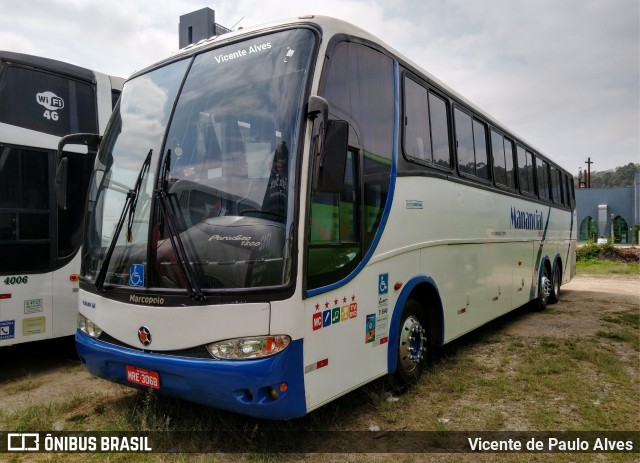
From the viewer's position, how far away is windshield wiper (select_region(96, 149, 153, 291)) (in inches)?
159

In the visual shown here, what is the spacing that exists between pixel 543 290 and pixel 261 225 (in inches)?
354

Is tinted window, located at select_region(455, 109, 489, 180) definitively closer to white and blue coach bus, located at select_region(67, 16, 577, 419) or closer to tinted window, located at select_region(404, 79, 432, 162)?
tinted window, located at select_region(404, 79, 432, 162)

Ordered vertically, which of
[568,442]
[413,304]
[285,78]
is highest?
[285,78]

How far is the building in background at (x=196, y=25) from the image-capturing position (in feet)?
71.1

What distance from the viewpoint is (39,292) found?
590cm

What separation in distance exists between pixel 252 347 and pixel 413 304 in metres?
2.39

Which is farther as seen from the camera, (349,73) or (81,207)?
(81,207)

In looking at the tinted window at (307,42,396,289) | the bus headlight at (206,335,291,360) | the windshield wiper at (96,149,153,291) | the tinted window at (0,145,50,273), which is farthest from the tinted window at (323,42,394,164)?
the tinted window at (0,145,50,273)

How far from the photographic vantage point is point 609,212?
45.8 meters

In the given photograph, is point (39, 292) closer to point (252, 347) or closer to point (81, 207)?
point (81, 207)

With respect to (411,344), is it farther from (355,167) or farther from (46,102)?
(46,102)

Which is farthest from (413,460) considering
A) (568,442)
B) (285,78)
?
(285,78)

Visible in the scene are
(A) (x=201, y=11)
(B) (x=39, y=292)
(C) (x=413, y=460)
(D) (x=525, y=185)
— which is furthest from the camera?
(A) (x=201, y=11)

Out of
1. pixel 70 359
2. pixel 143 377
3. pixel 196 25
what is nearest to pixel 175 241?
pixel 143 377
